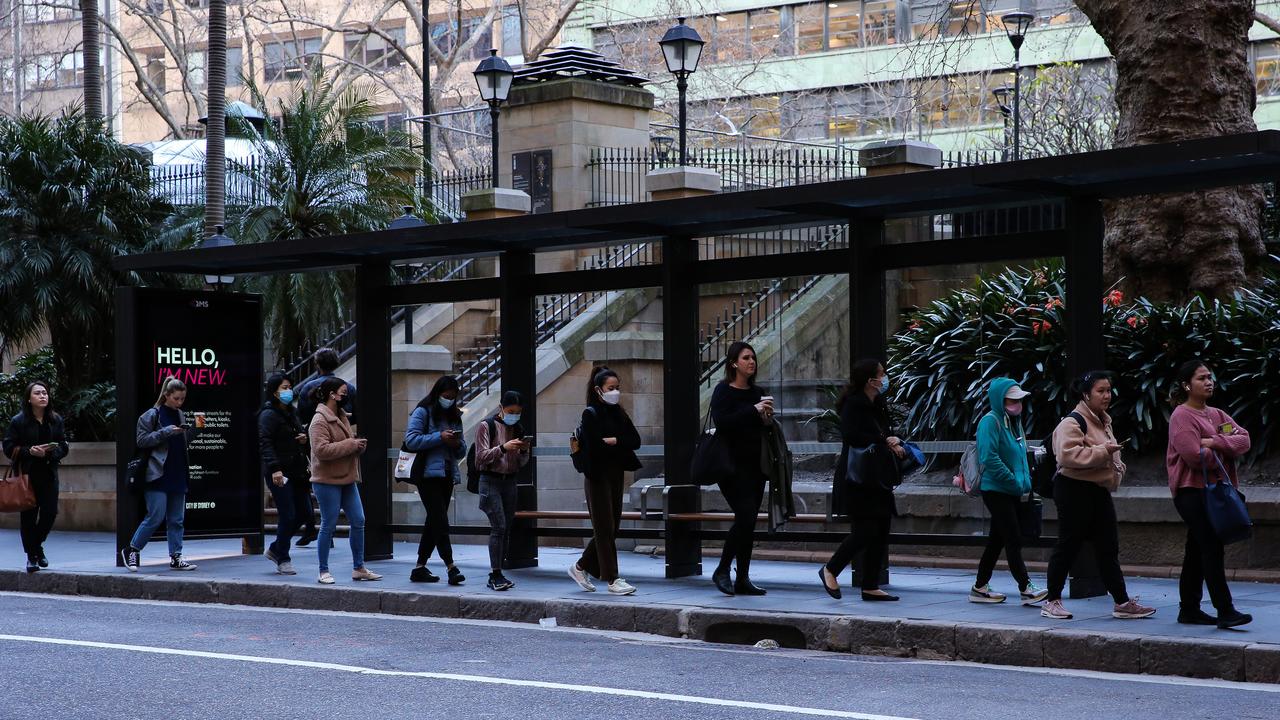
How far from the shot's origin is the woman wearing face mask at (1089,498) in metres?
9.85

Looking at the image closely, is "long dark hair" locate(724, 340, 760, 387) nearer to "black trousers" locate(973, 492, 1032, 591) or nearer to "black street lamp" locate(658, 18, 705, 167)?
"black trousers" locate(973, 492, 1032, 591)

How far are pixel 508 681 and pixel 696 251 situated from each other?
5.69m

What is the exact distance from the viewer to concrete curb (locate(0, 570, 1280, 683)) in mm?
8773

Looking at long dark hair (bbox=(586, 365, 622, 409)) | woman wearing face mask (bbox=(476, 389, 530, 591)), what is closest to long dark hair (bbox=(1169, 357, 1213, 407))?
long dark hair (bbox=(586, 365, 622, 409))

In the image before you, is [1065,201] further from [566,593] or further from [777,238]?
[566,593]

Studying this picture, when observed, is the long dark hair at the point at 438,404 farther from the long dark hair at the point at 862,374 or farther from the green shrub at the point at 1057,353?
the green shrub at the point at 1057,353

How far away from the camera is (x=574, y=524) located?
15.6 m

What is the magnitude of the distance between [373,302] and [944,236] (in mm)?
5465

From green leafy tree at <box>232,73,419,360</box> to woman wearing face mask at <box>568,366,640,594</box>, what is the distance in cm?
1016

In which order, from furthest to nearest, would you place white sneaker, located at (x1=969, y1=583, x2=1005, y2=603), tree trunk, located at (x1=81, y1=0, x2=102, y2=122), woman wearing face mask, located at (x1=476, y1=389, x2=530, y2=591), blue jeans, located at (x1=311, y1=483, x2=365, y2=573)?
tree trunk, located at (x1=81, y1=0, x2=102, y2=122), blue jeans, located at (x1=311, y1=483, x2=365, y2=573), woman wearing face mask, located at (x1=476, y1=389, x2=530, y2=591), white sneaker, located at (x1=969, y1=583, x2=1005, y2=603)

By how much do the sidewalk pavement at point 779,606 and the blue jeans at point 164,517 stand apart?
0.32 metres

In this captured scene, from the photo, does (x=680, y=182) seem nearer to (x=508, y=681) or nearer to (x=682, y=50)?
(x=682, y=50)

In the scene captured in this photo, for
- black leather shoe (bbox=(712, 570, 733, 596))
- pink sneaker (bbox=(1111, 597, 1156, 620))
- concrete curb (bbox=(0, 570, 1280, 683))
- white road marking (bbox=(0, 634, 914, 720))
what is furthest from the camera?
black leather shoe (bbox=(712, 570, 733, 596))

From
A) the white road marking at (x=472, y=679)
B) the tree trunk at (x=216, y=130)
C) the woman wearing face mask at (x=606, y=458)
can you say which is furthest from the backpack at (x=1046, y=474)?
the tree trunk at (x=216, y=130)
